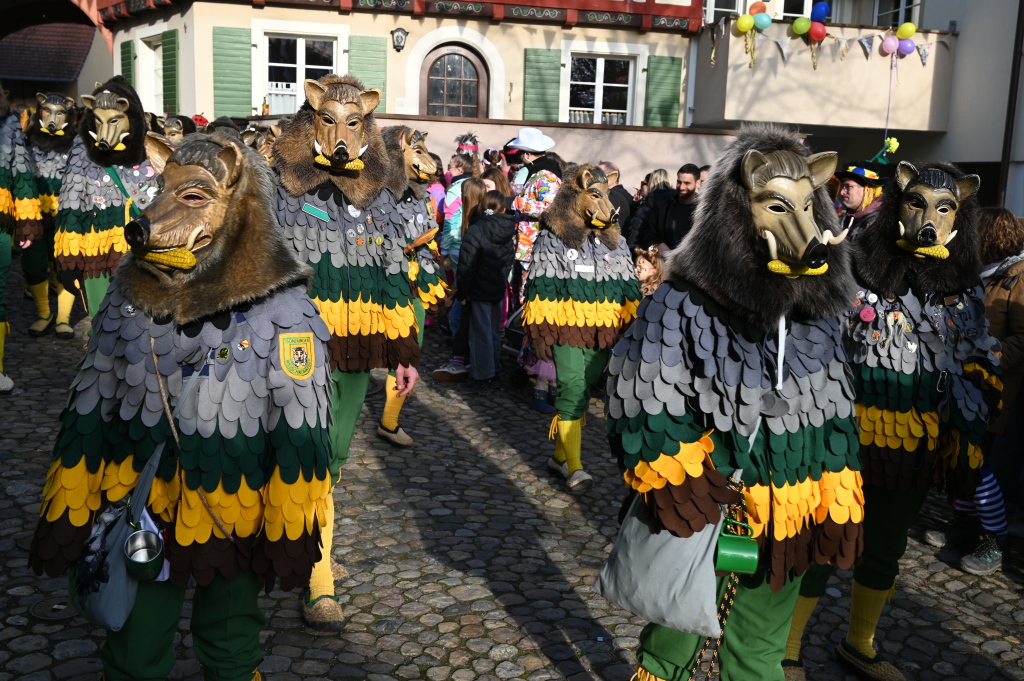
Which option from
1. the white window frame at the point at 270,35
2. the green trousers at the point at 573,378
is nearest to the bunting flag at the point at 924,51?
the white window frame at the point at 270,35

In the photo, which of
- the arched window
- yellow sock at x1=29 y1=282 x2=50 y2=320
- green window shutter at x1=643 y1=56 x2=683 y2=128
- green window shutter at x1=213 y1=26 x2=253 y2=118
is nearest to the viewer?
yellow sock at x1=29 y1=282 x2=50 y2=320

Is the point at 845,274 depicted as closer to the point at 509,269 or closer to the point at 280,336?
the point at 280,336

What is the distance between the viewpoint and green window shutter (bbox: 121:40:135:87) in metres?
19.0

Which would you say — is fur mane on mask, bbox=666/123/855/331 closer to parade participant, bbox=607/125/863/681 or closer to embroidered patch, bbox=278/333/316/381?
parade participant, bbox=607/125/863/681

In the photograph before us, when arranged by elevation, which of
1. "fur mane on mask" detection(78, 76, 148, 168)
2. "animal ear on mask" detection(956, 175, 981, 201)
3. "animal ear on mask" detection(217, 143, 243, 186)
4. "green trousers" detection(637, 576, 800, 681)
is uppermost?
"fur mane on mask" detection(78, 76, 148, 168)

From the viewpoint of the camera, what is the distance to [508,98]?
18.1 metres

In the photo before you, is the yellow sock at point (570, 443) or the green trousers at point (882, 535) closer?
the green trousers at point (882, 535)

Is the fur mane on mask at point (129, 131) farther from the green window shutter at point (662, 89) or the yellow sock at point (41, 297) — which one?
the green window shutter at point (662, 89)

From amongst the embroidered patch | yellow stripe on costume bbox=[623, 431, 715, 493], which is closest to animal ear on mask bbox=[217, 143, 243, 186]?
the embroidered patch

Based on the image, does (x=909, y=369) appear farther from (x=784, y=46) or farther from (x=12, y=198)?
(x=784, y=46)

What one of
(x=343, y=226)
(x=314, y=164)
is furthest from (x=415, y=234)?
(x=314, y=164)

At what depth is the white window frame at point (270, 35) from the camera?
16906 millimetres

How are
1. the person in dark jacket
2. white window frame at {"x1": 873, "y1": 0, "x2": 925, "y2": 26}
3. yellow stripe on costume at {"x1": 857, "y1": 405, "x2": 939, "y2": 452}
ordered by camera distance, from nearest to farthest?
yellow stripe on costume at {"x1": 857, "y1": 405, "x2": 939, "y2": 452} < the person in dark jacket < white window frame at {"x1": 873, "y1": 0, "x2": 925, "y2": 26}

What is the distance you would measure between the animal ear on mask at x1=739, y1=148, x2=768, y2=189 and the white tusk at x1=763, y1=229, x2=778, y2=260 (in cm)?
17
